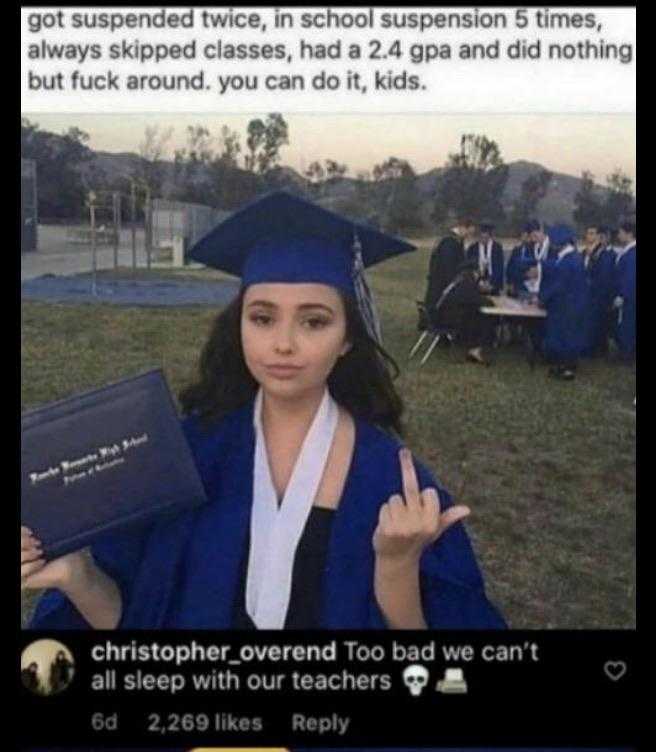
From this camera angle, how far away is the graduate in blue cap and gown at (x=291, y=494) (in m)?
2.75

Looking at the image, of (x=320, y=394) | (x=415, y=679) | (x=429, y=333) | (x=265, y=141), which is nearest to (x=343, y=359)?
(x=320, y=394)

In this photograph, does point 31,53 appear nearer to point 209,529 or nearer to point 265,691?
point 209,529

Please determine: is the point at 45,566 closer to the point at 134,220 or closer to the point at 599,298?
the point at 134,220

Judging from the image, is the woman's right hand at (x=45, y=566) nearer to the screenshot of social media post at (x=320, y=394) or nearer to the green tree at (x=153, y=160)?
the screenshot of social media post at (x=320, y=394)

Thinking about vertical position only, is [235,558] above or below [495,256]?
below

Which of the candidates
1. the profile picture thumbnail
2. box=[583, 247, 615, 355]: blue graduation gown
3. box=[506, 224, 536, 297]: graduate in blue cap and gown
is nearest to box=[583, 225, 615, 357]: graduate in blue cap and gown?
box=[583, 247, 615, 355]: blue graduation gown

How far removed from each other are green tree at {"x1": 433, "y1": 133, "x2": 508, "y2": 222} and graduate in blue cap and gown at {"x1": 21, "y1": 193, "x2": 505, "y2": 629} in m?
0.15

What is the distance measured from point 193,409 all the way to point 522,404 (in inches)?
30.0

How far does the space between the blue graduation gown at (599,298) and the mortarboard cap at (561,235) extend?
0.21ft

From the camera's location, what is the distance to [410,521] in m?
2.78

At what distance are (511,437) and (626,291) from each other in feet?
1.39

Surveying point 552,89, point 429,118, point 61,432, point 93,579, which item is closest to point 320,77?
point 429,118

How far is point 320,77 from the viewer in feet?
8.77
